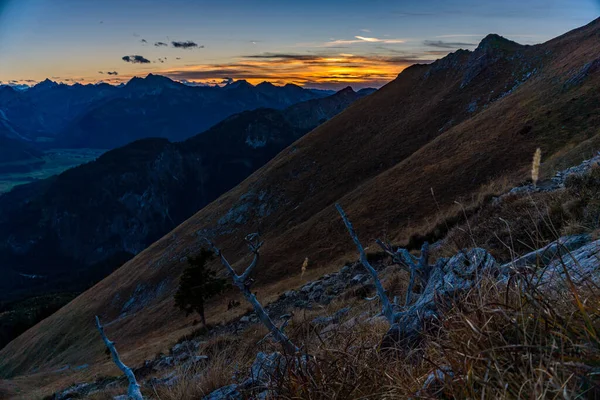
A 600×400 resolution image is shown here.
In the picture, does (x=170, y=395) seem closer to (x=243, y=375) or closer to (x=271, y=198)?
(x=243, y=375)

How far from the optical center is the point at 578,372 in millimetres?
1445

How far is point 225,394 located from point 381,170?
49.3m

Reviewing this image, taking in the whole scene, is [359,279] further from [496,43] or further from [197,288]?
[496,43]

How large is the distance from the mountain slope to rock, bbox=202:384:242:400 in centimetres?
1881

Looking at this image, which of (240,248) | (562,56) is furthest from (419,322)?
(562,56)

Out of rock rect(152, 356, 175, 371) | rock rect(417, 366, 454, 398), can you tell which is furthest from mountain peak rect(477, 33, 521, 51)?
rock rect(417, 366, 454, 398)

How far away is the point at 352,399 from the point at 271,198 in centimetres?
5852

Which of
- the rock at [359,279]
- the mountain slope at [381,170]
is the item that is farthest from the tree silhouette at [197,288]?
the rock at [359,279]

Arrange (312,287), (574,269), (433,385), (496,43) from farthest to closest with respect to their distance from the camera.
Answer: (496,43), (312,287), (574,269), (433,385)

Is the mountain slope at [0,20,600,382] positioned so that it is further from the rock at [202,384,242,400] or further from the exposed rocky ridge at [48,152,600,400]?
the rock at [202,384,242,400]

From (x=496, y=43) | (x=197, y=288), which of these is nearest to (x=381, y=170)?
(x=197, y=288)

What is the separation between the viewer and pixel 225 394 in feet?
11.2

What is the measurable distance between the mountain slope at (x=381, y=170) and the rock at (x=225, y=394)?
61.7 feet

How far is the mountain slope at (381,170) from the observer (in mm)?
29484
